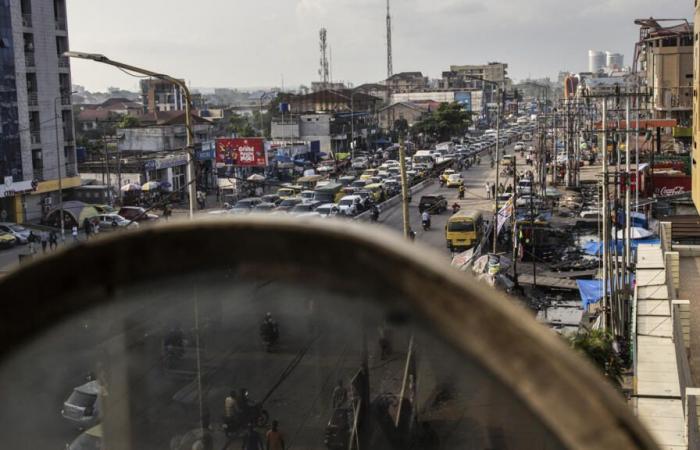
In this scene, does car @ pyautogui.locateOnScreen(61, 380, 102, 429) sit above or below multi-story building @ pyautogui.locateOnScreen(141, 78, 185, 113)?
below

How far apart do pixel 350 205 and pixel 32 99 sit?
380 inches

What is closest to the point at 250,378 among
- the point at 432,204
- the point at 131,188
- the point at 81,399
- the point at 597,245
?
the point at 81,399

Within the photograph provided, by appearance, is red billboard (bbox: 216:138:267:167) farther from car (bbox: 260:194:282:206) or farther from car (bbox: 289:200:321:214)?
car (bbox: 289:200:321:214)

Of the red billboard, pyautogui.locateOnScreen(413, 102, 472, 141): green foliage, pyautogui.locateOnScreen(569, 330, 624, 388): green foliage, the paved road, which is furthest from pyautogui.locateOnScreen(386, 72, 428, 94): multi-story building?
pyautogui.locateOnScreen(569, 330, 624, 388): green foliage

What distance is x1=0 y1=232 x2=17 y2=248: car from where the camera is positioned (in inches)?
829

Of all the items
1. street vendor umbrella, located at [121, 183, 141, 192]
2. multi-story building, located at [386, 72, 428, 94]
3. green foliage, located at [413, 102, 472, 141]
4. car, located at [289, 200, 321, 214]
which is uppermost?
multi-story building, located at [386, 72, 428, 94]

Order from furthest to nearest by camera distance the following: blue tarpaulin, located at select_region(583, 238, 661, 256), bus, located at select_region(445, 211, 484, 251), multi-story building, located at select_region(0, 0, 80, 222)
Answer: multi-story building, located at select_region(0, 0, 80, 222) → bus, located at select_region(445, 211, 484, 251) → blue tarpaulin, located at select_region(583, 238, 661, 256)

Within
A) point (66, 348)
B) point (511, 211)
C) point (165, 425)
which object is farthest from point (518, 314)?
point (511, 211)

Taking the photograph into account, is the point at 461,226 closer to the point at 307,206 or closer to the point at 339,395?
the point at 307,206

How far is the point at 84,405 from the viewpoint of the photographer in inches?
42.1

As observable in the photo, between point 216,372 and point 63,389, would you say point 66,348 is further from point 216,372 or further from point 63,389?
point 216,372

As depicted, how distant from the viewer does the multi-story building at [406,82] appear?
102 meters

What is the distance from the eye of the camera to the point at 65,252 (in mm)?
859

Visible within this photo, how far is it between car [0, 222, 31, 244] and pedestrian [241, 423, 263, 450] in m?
22.2
